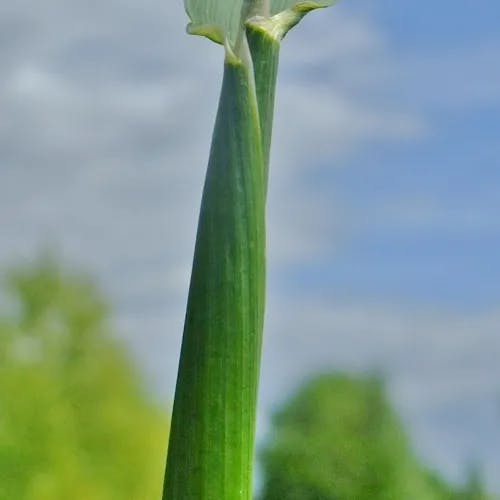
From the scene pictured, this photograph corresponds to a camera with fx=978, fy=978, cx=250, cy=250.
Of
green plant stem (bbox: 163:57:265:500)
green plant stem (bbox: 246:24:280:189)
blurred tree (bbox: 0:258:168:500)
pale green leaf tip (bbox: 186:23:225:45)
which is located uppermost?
blurred tree (bbox: 0:258:168:500)

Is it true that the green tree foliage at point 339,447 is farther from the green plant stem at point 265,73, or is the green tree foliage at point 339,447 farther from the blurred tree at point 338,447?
the green plant stem at point 265,73

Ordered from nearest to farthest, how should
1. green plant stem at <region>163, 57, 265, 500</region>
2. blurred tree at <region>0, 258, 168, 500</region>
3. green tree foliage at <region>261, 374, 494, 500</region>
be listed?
green plant stem at <region>163, 57, 265, 500</region>, blurred tree at <region>0, 258, 168, 500</region>, green tree foliage at <region>261, 374, 494, 500</region>

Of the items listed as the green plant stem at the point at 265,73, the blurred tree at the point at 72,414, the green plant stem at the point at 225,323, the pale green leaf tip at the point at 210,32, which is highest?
the blurred tree at the point at 72,414

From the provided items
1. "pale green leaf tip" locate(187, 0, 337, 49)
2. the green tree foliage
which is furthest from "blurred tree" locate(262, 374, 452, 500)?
"pale green leaf tip" locate(187, 0, 337, 49)

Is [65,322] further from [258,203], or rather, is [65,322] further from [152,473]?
[258,203]

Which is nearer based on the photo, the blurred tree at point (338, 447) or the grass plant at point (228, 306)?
the grass plant at point (228, 306)

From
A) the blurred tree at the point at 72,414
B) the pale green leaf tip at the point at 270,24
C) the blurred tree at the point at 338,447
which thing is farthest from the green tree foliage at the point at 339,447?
the pale green leaf tip at the point at 270,24

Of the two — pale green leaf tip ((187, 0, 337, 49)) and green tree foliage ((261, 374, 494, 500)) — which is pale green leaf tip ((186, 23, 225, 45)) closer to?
pale green leaf tip ((187, 0, 337, 49))

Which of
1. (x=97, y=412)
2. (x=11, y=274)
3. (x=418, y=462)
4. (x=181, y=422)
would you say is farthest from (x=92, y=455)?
(x=181, y=422)
